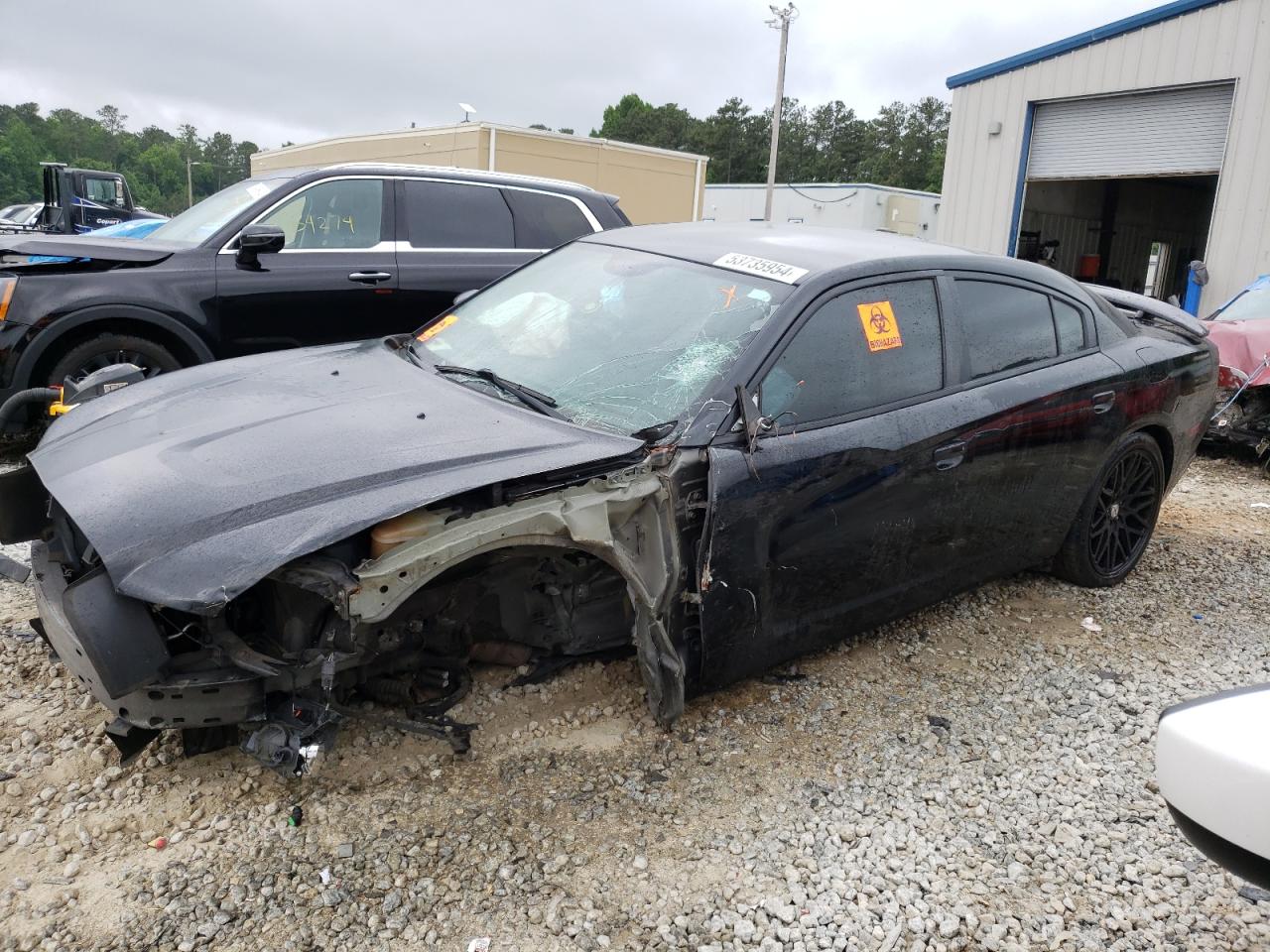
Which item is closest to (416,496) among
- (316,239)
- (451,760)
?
(451,760)

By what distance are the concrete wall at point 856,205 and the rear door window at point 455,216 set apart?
22111 mm

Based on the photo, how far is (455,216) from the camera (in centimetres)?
657

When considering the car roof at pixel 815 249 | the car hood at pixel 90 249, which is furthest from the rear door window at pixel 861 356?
the car hood at pixel 90 249

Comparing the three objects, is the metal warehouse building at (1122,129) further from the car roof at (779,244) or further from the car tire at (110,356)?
the car tire at (110,356)

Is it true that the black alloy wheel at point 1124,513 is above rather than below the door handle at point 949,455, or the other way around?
below

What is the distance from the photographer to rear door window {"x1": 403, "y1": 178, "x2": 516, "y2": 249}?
21.1 ft

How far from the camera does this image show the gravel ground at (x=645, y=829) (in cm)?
235

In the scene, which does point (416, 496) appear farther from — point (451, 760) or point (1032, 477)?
point (1032, 477)

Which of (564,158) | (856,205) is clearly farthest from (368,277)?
(856,205)

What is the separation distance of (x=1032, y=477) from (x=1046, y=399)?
32 cm

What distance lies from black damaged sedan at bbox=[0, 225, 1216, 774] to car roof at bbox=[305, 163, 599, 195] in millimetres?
2709

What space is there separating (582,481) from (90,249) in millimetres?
4411

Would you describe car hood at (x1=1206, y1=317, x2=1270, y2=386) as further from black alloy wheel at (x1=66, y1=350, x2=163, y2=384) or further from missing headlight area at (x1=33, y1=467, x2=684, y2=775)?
black alloy wheel at (x1=66, y1=350, x2=163, y2=384)

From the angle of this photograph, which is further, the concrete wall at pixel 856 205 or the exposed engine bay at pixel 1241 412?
the concrete wall at pixel 856 205
